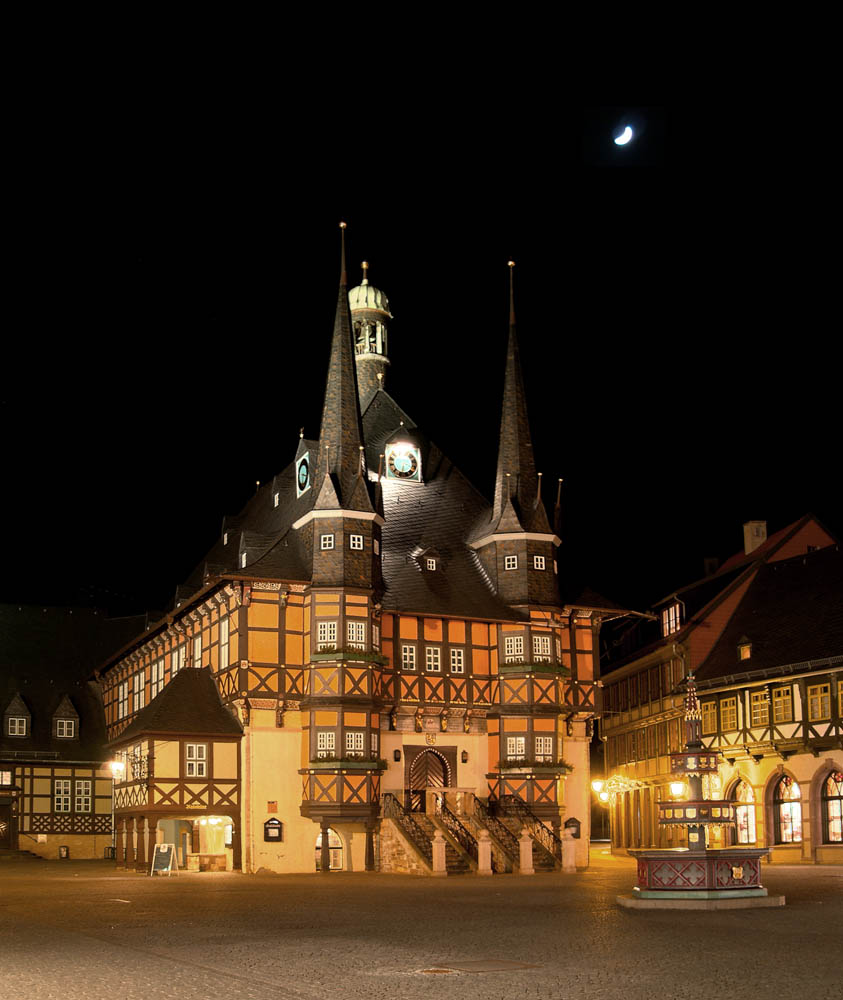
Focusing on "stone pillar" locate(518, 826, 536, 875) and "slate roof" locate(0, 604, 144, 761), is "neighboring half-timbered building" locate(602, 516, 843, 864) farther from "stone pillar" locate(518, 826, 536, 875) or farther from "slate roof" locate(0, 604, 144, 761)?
"slate roof" locate(0, 604, 144, 761)

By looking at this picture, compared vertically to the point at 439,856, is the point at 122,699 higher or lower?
higher

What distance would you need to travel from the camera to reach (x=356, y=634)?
152ft

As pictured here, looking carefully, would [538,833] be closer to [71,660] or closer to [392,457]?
[392,457]

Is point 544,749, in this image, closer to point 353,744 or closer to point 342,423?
point 353,744

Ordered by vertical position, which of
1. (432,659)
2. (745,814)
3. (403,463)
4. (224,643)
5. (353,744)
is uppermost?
(403,463)

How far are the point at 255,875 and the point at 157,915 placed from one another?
2015cm

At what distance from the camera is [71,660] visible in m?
68.6

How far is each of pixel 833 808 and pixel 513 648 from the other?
1259cm

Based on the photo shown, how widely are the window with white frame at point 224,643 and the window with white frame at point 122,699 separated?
1572cm

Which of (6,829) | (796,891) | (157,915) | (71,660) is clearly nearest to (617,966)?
(157,915)

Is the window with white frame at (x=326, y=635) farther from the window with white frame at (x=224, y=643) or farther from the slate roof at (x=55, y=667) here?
the slate roof at (x=55, y=667)

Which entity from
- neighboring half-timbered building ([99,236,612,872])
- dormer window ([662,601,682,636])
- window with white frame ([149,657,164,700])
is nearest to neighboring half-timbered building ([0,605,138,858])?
window with white frame ([149,657,164,700])

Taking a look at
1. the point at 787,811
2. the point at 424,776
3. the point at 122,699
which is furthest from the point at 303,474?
the point at 787,811

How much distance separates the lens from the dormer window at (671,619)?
197ft
